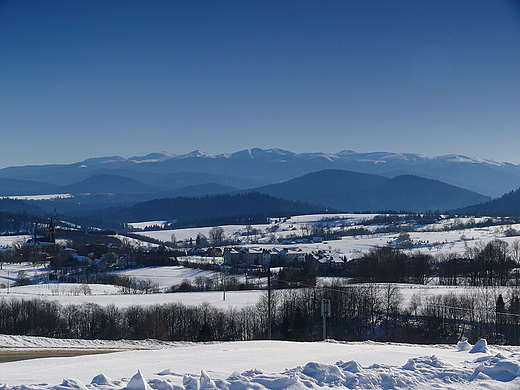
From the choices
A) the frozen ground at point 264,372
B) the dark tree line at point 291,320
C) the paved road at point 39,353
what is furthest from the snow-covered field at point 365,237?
the frozen ground at point 264,372

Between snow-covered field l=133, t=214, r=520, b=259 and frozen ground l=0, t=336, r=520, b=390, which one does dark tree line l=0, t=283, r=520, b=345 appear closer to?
frozen ground l=0, t=336, r=520, b=390

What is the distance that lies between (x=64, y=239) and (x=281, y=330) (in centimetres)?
10974

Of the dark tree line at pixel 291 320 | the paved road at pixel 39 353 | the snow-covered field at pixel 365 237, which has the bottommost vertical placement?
the dark tree line at pixel 291 320

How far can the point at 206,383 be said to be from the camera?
26.6ft

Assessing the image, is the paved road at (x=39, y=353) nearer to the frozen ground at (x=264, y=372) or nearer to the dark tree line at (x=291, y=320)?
the frozen ground at (x=264, y=372)

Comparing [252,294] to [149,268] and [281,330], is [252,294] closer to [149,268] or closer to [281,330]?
[281,330]

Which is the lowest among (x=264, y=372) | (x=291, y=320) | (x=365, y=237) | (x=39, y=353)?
(x=291, y=320)

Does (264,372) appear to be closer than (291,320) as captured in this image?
Yes

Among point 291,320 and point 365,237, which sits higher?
point 365,237

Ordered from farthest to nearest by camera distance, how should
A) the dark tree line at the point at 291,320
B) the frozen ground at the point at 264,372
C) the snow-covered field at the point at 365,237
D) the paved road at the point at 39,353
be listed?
the snow-covered field at the point at 365,237
the dark tree line at the point at 291,320
the paved road at the point at 39,353
the frozen ground at the point at 264,372

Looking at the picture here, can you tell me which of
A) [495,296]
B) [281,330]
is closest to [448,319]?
[495,296]

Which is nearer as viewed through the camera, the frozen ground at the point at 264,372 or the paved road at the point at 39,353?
the frozen ground at the point at 264,372

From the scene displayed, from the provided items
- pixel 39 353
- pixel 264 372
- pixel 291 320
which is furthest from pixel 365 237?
pixel 264 372

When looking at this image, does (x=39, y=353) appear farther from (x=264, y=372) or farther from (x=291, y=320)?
(x=291, y=320)
